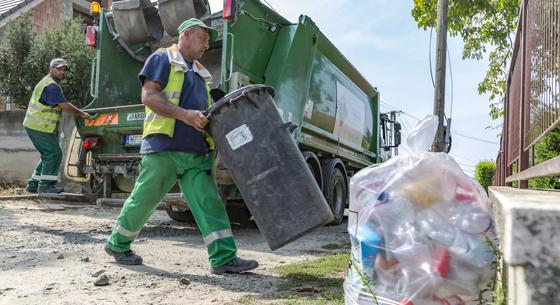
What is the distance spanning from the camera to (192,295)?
2605 mm

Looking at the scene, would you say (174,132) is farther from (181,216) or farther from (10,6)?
(10,6)

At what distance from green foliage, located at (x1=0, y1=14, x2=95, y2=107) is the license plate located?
6660mm

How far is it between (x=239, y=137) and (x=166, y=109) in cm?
55

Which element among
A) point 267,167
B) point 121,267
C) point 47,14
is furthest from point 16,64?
point 267,167

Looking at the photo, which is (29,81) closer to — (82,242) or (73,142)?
(73,142)

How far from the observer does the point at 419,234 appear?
1564mm

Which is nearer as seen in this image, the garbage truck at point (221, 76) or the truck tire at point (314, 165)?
the garbage truck at point (221, 76)

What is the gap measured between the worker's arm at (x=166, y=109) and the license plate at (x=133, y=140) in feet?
7.59

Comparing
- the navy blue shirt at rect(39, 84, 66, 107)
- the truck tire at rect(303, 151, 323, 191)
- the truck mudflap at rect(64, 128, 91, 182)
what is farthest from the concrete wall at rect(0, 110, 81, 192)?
the truck tire at rect(303, 151, 323, 191)

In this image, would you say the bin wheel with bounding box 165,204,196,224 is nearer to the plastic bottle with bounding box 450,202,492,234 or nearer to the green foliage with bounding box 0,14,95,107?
the plastic bottle with bounding box 450,202,492,234

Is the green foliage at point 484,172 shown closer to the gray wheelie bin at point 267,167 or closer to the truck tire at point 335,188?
the truck tire at point 335,188

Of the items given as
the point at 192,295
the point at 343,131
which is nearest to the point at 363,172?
the point at 192,295

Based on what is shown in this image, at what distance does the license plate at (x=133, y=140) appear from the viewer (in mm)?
5418

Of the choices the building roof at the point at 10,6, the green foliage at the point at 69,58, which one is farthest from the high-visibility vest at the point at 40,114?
the building roof at the point at 10,6
